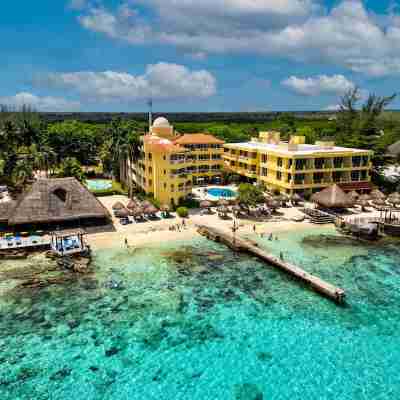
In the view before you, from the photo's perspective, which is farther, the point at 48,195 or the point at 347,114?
the point at 347,114

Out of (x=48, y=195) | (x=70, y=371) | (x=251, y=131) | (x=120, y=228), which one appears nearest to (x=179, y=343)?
(x=70, y=371)

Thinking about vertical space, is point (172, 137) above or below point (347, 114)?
below

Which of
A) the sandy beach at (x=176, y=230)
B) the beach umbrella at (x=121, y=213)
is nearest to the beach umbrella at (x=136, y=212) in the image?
the beach umbrella at (x=121, y=213)

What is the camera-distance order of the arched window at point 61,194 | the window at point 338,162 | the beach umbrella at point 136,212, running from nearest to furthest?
the arched window at point 61,194, the beach umbrella at point 136,212, the window at point 338,162

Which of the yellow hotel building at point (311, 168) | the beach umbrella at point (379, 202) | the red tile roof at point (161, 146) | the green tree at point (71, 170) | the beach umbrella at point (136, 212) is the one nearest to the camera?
the beach umbrella at point (136, 212)

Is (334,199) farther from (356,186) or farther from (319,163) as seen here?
(356,186)

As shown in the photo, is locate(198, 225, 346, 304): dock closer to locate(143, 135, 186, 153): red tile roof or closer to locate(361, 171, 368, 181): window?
locate(143, 135, 186, 153): red tile roof

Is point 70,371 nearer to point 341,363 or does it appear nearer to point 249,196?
point 341,363

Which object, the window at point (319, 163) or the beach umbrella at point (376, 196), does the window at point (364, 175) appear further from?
the window at point (319, 163)
